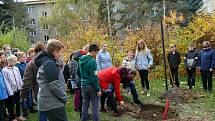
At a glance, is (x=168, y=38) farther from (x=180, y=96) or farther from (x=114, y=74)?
(x=114, y=74)

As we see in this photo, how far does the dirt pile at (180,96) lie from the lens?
38.8ft

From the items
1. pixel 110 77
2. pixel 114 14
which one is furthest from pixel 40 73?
pixel 114 14

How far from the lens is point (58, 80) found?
5.81 meters

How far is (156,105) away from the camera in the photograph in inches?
439

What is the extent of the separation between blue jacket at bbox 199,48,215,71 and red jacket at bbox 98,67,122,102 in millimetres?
5475

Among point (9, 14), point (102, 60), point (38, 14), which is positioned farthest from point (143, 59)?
point (38, 14)

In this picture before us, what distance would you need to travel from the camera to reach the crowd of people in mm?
5902

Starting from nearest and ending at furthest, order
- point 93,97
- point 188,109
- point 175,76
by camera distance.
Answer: point 93,97 < point 188,109 < point 175,76

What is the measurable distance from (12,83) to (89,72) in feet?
6.60

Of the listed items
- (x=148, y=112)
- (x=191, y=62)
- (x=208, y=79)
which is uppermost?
(x=191, y=62)

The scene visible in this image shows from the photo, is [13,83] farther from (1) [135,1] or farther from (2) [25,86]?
(1) [135,1]

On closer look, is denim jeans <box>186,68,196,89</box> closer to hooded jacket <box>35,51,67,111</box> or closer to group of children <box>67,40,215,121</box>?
group of children <box>67,40,215,121</box>

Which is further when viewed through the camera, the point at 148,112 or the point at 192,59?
the point at 192,59

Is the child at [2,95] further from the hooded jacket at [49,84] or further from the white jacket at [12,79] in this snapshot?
the hooded jacket at [49,84]
